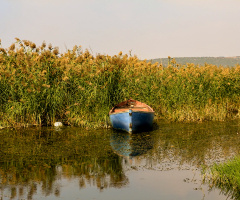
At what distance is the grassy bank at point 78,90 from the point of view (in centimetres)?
1345

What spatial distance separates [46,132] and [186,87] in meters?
6.32

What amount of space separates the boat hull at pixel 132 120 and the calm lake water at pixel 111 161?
0.36 m

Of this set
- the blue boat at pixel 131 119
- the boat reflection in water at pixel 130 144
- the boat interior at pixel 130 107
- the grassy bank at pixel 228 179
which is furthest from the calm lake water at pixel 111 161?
the boat interior at pixel 130 107

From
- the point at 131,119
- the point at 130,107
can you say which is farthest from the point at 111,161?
the point at 130,107

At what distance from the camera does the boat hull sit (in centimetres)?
1234

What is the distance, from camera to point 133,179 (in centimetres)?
697

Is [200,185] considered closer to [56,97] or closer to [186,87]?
[56,97]

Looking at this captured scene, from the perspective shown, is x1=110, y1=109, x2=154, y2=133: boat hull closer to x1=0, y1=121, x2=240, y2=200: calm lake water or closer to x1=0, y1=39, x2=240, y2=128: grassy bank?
x1=0, y1=121, x2=240, y2=200: calm lake water

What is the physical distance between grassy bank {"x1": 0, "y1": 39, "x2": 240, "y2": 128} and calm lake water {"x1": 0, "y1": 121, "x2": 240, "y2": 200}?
0.93m

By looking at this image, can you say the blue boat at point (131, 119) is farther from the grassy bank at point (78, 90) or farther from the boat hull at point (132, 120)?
Result: the grassy bank at point (78, 90)

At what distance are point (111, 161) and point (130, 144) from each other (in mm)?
2153

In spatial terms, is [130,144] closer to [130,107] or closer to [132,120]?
[132,120]

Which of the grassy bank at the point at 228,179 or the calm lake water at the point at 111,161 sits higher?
the grassy bank at the point at 228,179

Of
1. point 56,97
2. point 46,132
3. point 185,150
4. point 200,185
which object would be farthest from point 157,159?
point 56,97
